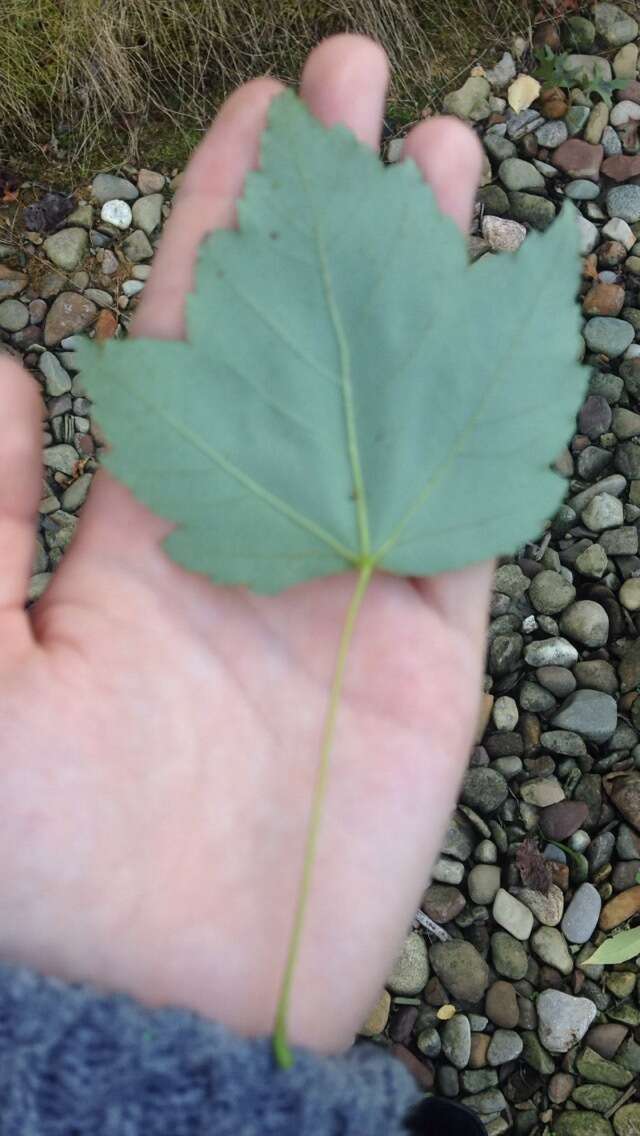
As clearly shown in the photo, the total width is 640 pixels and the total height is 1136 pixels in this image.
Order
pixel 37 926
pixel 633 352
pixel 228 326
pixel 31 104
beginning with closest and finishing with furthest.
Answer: pixel 37 926, pixel 228 326, pixel 633 352, pixel 31 104

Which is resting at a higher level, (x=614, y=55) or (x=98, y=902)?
(x=98, y=902)

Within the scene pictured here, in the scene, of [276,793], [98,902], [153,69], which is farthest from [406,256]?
[153,69]

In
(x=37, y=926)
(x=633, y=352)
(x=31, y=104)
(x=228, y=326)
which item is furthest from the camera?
(x=31, y=104)

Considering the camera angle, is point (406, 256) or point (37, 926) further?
point (406, 256)

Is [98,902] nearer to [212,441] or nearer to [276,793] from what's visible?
[276,793]

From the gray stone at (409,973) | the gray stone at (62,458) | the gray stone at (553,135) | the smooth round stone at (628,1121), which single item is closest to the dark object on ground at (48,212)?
the gray stone at (62,458)

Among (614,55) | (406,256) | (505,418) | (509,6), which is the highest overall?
(406,256)
